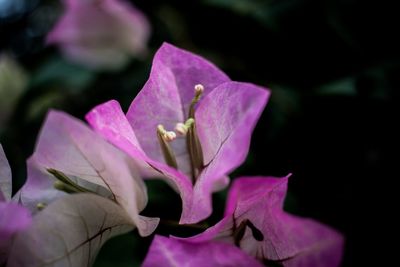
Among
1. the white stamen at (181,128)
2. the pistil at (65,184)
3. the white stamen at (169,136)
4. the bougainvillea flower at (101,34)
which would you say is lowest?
the bougainvillea flower at (101,34)

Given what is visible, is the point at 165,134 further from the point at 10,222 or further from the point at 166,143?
the point at 10,222

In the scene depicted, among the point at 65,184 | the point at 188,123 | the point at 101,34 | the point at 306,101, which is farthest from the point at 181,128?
the point at 101,34

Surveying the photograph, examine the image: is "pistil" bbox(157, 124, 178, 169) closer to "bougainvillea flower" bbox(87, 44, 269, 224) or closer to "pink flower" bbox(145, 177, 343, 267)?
"bougainvillea flower" bbox(87, 44, 269, 224)

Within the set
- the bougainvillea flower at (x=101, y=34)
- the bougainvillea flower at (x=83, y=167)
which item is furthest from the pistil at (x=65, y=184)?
the bougainvillea flower at (x=101, y=34)

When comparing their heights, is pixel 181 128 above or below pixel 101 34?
above

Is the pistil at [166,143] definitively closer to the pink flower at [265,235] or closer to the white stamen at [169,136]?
the white stamen at [169,136]

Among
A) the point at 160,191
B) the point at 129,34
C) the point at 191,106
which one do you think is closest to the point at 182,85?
the point at 191,106

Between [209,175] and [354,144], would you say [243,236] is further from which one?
[354,144]
